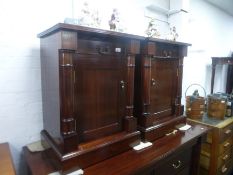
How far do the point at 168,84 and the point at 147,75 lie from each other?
0.99 ft

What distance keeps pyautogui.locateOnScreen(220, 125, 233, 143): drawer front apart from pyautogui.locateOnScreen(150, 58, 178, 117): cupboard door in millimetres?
768

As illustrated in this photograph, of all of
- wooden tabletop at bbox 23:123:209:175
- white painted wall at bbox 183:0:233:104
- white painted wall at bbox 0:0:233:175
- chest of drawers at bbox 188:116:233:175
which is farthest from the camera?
white painted wall at bbox 183:0:233:104

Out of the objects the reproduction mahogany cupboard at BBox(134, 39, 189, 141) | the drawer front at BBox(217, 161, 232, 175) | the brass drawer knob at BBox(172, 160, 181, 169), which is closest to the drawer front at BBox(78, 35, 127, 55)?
the reproduction mahogany cupboard at BBox(134, 39, 189, 141)

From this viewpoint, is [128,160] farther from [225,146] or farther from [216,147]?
[225,146]

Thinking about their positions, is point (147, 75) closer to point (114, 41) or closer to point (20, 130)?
point (114, 41)

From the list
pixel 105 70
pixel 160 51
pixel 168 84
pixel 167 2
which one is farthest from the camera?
pixel 167 2

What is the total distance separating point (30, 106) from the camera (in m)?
1.21

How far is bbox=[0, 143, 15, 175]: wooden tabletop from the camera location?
819 millimetres

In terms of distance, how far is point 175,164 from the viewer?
1.30m

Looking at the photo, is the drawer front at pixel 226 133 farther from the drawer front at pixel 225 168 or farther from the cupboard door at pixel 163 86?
the cupboard door at pixel 163 86

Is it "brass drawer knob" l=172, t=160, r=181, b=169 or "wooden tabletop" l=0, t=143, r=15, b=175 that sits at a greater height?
"wooden tabletop" l=0, t=143, r=15, b=175

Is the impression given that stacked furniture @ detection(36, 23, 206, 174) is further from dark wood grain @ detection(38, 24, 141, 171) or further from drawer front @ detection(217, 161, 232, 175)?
drawer front @ detection(217, 161, 232, 175)

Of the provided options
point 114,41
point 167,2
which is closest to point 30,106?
point 114,41

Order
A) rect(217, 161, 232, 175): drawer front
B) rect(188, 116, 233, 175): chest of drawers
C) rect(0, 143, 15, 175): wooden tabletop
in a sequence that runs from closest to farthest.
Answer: rect(0, 143, 15, 175): wooden tabletop → rect(188, 116, 233, 175): chest of drawers → rect(217, 161, 232, 175): drawer front
